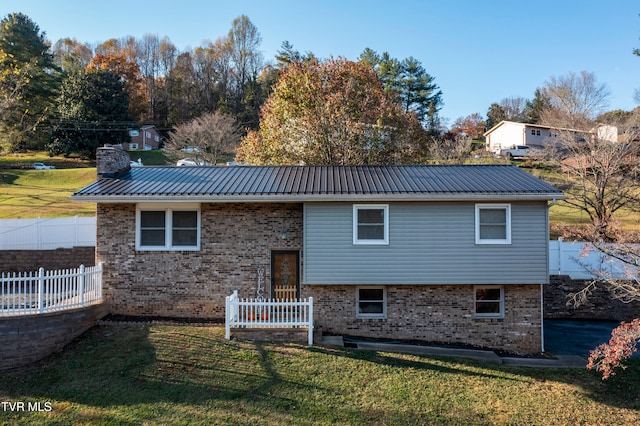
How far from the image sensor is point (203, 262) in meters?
11.2

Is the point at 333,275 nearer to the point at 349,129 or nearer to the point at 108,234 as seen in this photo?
the point at 108,234

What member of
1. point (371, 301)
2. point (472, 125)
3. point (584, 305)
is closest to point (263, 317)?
point (371, 301)

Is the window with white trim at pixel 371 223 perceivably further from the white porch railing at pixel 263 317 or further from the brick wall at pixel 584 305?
the brick wall at pixel 584 305

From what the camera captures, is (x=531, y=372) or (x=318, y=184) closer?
(x=531, y=372)

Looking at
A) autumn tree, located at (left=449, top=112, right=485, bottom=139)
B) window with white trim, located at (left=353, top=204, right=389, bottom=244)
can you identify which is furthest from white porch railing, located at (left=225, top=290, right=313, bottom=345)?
autumn tree, located at (left=449, top=112, right=485, bottom=139)

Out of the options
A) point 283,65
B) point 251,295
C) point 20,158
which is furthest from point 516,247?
point 20,158

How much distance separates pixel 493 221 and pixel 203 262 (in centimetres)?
837

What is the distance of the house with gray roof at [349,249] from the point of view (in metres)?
10.5

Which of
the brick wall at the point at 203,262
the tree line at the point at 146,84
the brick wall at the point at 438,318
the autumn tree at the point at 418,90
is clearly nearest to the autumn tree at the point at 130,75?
the tree line at the point at 146,84

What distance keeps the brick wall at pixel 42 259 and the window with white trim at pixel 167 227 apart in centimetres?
658

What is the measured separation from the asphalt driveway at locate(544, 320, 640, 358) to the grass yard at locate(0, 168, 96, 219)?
23.7 metres

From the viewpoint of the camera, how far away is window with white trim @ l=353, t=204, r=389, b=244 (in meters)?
10.7

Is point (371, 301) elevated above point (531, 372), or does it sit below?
above

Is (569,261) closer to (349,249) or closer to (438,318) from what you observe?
(438,318)
